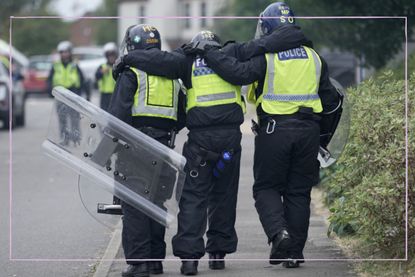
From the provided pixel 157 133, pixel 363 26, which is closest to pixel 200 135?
pixel 157 133

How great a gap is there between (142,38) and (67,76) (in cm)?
1091

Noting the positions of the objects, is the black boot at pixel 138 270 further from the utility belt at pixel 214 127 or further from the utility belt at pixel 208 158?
the utility belt at pixel 214 127

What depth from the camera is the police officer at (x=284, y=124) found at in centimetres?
781

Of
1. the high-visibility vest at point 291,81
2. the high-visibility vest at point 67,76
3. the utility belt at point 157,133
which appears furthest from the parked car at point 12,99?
the high-visibility vest at point 291,81

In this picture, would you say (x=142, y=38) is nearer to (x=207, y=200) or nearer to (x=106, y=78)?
(x=207, y=200)

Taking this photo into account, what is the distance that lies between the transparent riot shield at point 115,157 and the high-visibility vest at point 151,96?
239 mm

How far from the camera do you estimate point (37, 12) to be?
73875mm

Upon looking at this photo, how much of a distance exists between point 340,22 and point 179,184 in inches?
370

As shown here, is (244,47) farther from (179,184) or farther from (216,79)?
(179,184)

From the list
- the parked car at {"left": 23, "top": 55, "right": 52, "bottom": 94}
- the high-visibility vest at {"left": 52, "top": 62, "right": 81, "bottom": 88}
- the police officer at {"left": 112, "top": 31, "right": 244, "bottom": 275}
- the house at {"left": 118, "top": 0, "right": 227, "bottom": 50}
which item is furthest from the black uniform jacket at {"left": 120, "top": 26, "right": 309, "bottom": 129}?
the house at {"left": 118, "top": 0, "right": 227, "bottom": 50}

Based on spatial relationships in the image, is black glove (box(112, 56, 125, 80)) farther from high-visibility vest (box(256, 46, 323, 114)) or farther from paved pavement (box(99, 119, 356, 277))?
paved pavement (box(99, 119, 356, 277))

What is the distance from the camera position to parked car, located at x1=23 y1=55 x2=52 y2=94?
4709 cm

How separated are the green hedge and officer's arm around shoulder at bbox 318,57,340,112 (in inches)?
10.5

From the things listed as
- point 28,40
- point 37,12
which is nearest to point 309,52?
point 28,40
